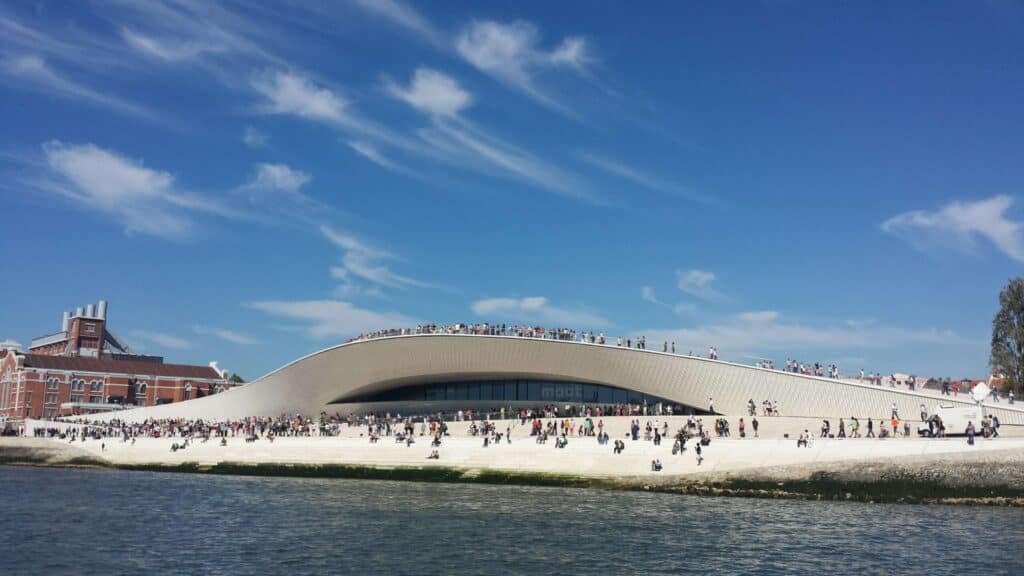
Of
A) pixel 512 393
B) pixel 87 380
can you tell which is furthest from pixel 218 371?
pixel 512 393

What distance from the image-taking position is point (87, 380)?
7581cm

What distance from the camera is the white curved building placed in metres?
37.9

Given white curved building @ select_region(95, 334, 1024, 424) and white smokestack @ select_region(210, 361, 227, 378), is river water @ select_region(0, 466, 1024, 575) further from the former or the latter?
white smokestack @ select_region(210, 361, 227, 378)

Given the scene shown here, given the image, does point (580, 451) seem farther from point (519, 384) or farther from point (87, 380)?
point (87, 380)

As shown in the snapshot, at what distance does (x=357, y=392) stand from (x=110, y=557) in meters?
37.6

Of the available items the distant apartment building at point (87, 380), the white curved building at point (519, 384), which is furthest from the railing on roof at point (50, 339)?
the white curved building at point (519, 384)

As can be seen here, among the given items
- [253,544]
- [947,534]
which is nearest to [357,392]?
[253,544]

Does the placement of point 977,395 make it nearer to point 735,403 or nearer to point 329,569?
point 735,403

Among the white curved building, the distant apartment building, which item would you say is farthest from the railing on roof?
the white curved building

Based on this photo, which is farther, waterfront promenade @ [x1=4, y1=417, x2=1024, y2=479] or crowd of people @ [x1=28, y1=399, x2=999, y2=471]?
crowd of people @ [x1=28, y1=399, x2=999, y2=471]

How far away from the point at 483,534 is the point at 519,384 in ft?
98.5

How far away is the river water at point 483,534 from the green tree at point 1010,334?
88.9 feet

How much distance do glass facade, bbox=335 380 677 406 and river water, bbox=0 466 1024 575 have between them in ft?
56.8

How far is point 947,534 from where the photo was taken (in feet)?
67.9
